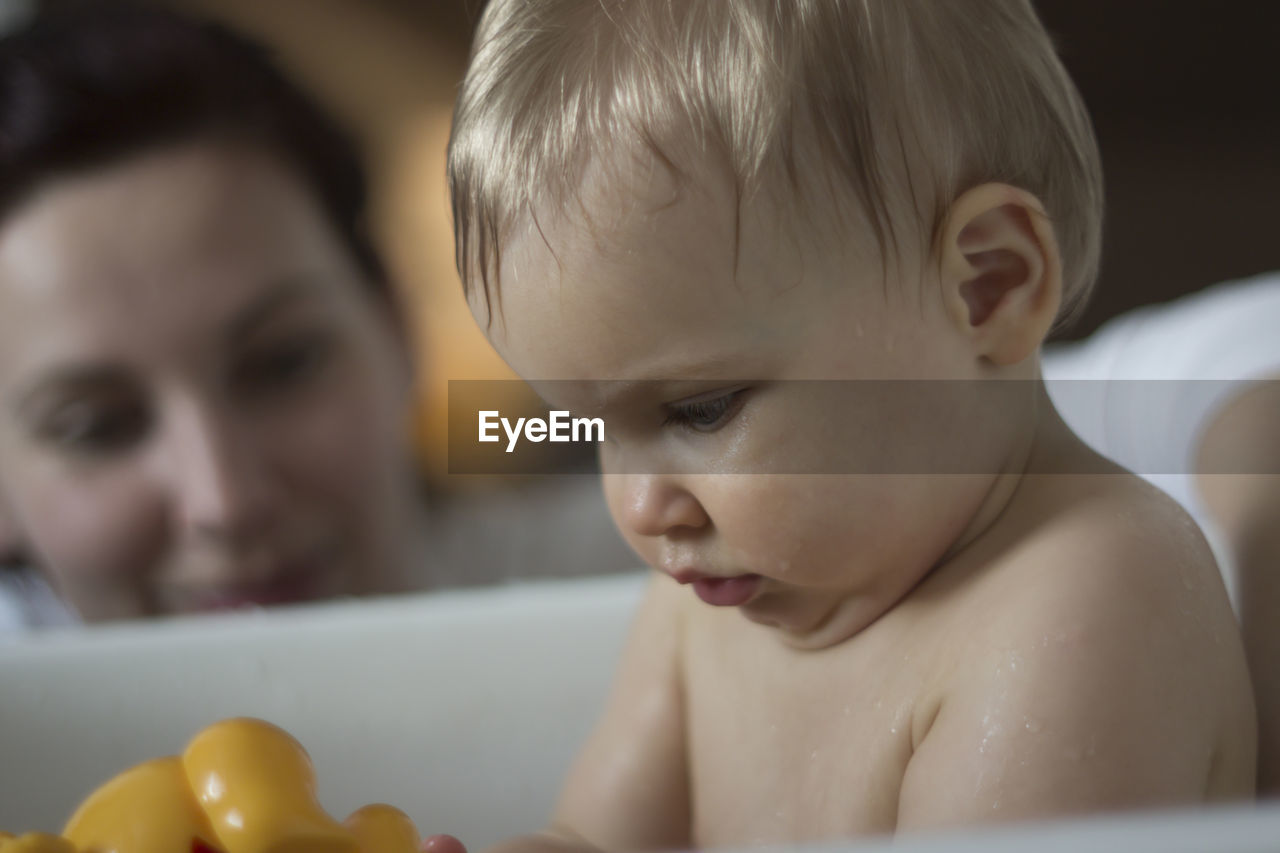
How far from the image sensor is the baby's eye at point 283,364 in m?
1.04

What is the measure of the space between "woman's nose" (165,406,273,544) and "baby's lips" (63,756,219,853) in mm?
533

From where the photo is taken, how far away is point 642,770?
0.64m

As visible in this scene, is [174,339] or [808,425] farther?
[174,339]

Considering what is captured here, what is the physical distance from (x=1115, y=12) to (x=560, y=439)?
164 cm

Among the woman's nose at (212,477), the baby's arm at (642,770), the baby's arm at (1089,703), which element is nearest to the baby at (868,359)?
the baby's arm at (1089,703)

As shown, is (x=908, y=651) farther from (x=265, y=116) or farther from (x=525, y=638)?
(x=265, y=116)

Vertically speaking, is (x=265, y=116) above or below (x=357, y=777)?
above

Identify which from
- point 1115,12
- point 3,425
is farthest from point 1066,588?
point 1115,12

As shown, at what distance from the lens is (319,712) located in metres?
0.80

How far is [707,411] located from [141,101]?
0.81 m

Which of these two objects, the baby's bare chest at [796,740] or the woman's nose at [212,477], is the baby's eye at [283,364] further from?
the baby's bare chest at [796,740]

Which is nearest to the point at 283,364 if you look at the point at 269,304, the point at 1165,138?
the point at 269,304

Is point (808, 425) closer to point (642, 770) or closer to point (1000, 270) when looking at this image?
point (1000, 270)

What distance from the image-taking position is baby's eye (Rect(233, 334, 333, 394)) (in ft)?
3.40
